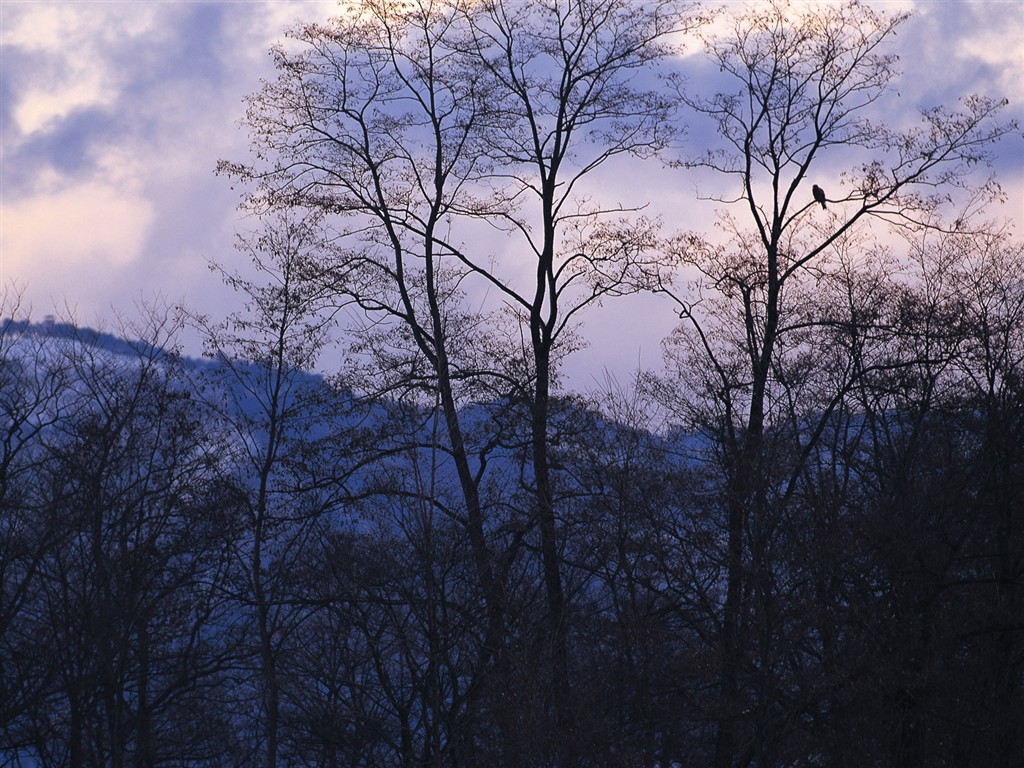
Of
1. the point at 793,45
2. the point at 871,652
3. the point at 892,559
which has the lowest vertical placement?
the point at 871,652

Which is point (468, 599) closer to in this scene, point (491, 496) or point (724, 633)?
point (491, 496)

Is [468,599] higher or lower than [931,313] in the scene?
lower

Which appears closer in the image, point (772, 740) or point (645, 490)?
point (772, 740)

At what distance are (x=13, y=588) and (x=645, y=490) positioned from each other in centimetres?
1145

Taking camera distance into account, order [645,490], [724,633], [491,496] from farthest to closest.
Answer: [491,496] < [645,490] < [724,633]

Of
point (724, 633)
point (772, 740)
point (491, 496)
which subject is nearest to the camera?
point (772, 740)

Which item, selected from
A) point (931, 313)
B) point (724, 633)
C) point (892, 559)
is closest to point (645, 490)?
point (724, 633)

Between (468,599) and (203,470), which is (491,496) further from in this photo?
(203,470)

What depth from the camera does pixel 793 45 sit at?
2241 cm

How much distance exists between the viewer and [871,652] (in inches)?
664

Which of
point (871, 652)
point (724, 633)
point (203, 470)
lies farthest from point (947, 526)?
point (203, 470)

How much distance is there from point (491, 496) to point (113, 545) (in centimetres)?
713

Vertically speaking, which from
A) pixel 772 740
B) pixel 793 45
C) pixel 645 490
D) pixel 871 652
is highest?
pixel 793 45

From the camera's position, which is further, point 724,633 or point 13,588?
point 13,588
